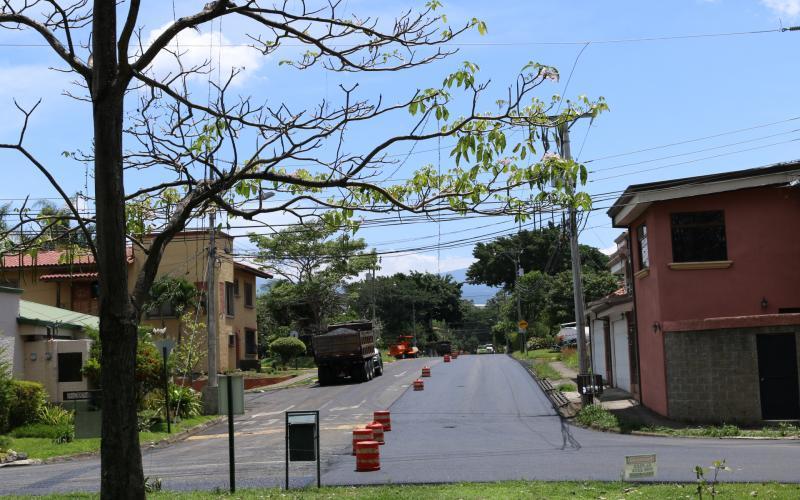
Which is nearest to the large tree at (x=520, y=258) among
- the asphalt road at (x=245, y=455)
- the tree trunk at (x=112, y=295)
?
the asphalt road at (x=245, y=455)

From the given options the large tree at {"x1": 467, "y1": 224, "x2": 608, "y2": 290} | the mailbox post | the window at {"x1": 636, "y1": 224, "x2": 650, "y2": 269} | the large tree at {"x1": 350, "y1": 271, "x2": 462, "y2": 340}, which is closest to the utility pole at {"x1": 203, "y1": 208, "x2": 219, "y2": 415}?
the window at {"x1": 636, "y1": 224, "x2": 650, "y2": 269}

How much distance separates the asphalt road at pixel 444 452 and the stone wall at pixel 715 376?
231 cm

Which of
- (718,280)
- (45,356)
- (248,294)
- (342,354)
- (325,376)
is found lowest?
(325,376)

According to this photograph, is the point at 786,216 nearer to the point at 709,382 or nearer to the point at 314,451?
the point at 709,382

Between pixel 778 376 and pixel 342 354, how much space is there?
2122 centimetres

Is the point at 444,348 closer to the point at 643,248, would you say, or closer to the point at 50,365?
the point at 50,365

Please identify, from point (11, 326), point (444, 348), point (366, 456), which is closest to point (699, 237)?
point (366, 456)

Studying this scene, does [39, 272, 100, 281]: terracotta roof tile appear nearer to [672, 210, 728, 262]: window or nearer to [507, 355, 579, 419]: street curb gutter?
[507, 355, 579, 419]: street curb gutter

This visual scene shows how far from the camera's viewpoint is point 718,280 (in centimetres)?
2211

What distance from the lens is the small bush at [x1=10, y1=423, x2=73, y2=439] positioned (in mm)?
22422

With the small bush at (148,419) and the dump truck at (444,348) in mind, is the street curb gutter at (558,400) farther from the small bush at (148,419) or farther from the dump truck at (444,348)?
the dump truck at (444,348)

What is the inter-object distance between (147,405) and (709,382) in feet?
54.5

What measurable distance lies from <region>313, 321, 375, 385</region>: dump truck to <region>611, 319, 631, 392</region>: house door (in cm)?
1126

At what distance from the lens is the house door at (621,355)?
96.1 ft
